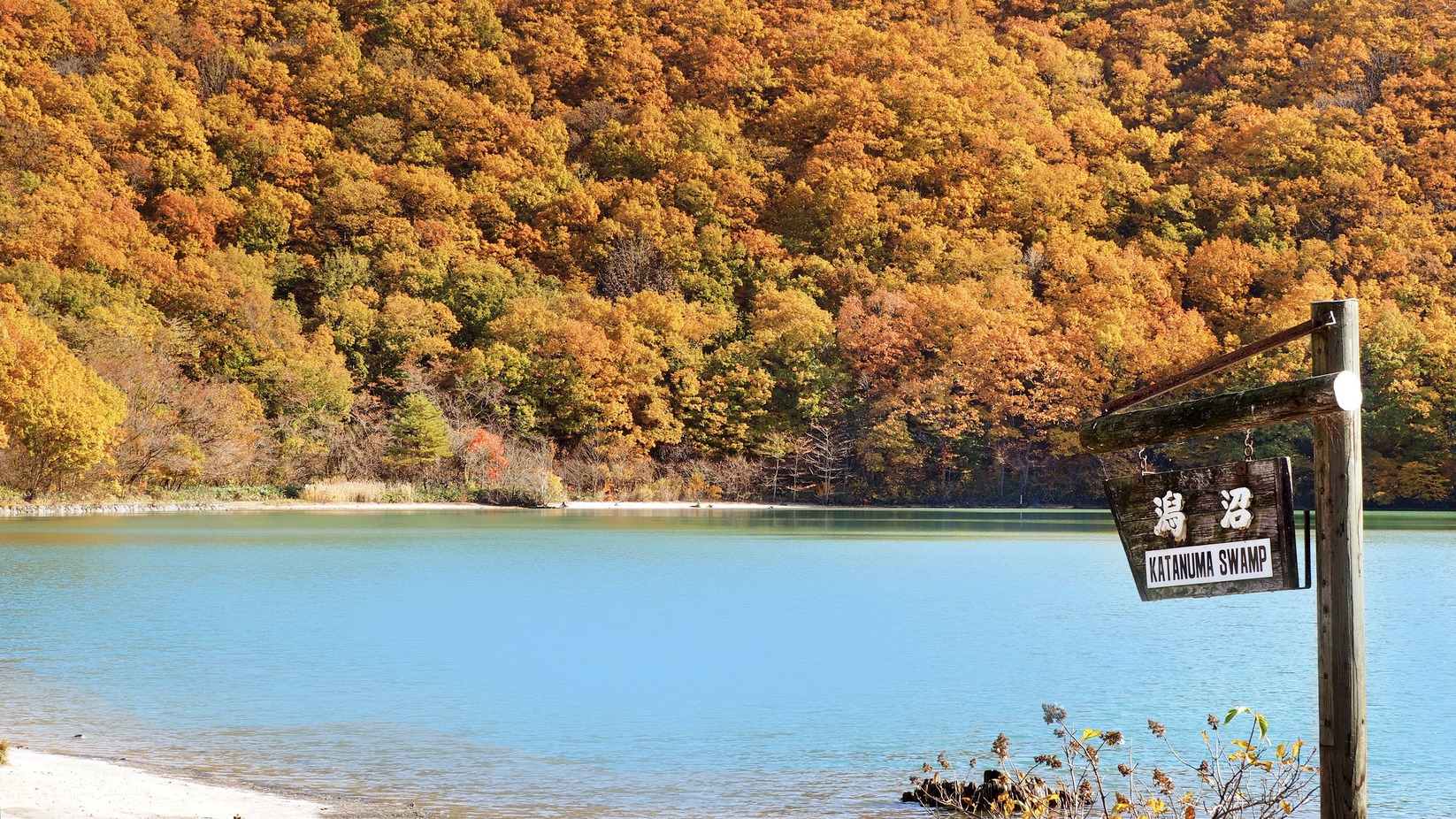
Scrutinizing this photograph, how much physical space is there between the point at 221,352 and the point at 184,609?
30.4 m

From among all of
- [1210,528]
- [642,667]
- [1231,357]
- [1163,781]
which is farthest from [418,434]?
[1210,528]

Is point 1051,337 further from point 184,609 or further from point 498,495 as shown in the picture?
point 184,609

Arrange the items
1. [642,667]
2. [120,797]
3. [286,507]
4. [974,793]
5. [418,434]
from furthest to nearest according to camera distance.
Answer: [418,434] → [286,507] → [642,667] → [974,793] → [120,797]

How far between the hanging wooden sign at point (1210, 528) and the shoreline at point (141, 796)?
3.77 metres

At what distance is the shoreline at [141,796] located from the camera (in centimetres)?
557

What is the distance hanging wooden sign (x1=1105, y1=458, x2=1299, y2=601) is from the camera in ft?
11.0

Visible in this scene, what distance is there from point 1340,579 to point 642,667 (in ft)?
27.3

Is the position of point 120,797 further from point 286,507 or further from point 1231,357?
point 286,507

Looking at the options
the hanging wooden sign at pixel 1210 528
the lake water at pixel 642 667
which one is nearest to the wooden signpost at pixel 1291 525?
the hanging wooden sign at pixel 1210 528

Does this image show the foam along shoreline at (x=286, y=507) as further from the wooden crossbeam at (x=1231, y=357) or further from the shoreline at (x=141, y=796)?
the wooden crossbeam at (x=1231, y=357)

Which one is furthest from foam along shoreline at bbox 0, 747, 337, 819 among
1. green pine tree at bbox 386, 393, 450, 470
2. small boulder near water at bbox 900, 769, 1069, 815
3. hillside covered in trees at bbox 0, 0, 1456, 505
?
green pine tree at bbox 386, 393, 450, 470

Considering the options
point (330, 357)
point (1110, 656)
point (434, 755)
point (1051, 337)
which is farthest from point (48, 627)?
point (1051, 337)

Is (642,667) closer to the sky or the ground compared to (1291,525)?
closer to the ground

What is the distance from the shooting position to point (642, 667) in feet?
36.9
